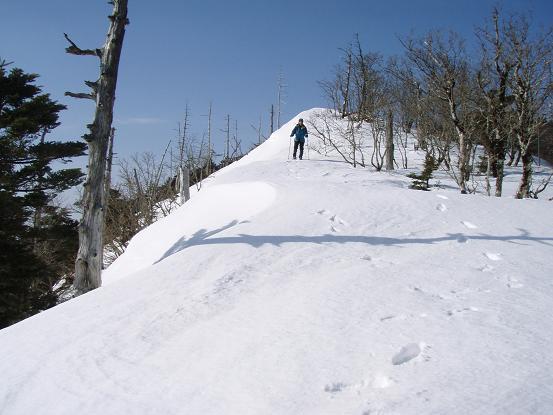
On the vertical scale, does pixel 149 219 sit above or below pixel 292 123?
below

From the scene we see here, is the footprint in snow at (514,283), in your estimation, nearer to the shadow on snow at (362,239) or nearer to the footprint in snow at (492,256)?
the footprint in snow at (492,256)

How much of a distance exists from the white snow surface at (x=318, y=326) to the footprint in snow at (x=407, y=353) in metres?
0.01

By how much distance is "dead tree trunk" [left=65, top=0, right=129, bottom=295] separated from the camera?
6695 mm

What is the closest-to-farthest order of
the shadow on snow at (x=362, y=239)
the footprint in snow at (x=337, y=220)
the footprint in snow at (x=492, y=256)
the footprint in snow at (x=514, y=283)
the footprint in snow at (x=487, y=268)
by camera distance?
the footprint in snow at (x=514, y=283)
the footprint in snow at (x=487, y=268)
the footprint in snow at (x=492, y=256)
the shadow on snow at (x=362, y=239)
the footprint in snow at (x=337, y=220)

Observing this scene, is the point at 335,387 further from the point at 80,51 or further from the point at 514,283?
the point at 80,51

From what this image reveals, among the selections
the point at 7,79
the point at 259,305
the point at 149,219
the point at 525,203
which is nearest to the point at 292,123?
the point at 149,219

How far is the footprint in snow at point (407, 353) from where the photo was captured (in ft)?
9.25

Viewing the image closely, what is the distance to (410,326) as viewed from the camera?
3.22 m

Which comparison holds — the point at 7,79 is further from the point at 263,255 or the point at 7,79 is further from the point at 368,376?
the point at 368,376

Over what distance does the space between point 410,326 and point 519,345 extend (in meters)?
0.74

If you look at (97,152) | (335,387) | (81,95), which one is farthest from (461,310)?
(81,95)

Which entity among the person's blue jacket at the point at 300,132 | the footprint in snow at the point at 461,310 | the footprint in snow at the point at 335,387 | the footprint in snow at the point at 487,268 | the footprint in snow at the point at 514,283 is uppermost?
the person's blue jacket at the point at 300,132

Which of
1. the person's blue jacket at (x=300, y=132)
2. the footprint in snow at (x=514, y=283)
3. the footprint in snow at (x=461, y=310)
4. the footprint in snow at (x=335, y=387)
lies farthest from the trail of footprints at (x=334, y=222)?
the person's blue jacket at (x=300, y=132)

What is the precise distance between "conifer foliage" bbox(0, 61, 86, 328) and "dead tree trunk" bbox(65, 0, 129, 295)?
385 inches
